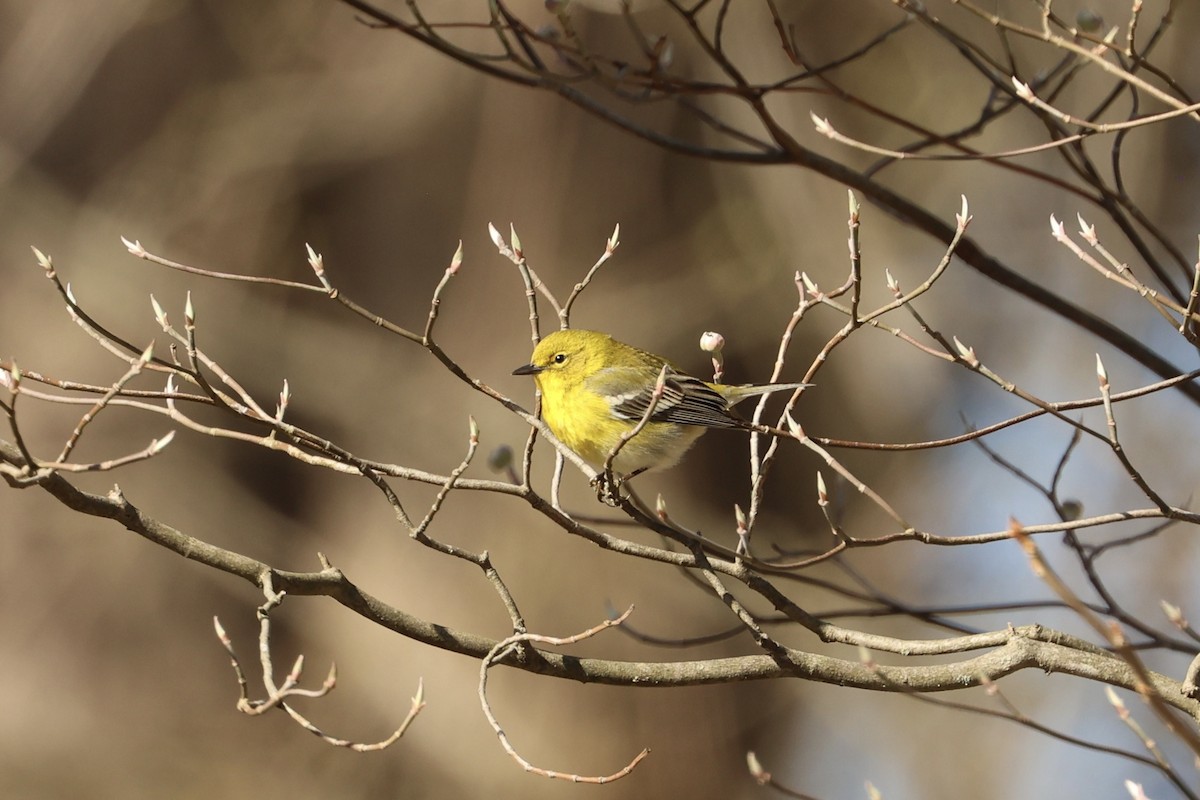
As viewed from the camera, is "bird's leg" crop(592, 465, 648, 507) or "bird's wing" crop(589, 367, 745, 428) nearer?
"bird's leg" crop(592, 465, 648, 507)

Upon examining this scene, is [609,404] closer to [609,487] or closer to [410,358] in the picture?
[609,487]

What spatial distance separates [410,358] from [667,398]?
5121 mm

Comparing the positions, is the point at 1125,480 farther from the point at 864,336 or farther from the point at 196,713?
the point at 196,713

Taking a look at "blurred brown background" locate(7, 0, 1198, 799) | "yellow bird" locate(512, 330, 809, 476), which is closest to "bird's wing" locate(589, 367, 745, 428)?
"yellow bird" locate(512, 330, 809, 476)

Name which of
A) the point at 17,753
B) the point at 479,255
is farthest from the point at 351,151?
the point at 17,753

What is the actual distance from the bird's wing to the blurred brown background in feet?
12.0

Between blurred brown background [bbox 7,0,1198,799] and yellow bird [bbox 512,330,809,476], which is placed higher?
blurred brown background [bbox 7,0,1198,799]

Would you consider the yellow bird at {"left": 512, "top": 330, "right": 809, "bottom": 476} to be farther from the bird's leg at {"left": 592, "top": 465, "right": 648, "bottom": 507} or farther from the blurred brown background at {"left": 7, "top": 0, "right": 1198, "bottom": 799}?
the blurred brown background at {"left": 7, "top": 0, "right": 1198, "bottom": 799}

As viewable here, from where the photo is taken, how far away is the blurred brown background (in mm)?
8562

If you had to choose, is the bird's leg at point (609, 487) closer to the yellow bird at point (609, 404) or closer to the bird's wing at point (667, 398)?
the yellow bird at point (609, 404)

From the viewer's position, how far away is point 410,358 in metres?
9.25

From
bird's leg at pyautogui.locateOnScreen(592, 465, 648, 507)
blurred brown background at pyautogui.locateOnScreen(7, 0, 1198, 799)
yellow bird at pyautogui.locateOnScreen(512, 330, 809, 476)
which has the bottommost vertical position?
bird's leg at pyautogui.locateOnScreen(592, 465, 648, 507)

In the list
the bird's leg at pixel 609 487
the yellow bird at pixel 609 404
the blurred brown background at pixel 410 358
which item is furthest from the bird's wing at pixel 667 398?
the blurred brown background at pixel 410 358

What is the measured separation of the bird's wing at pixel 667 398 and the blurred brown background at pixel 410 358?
144 inches
